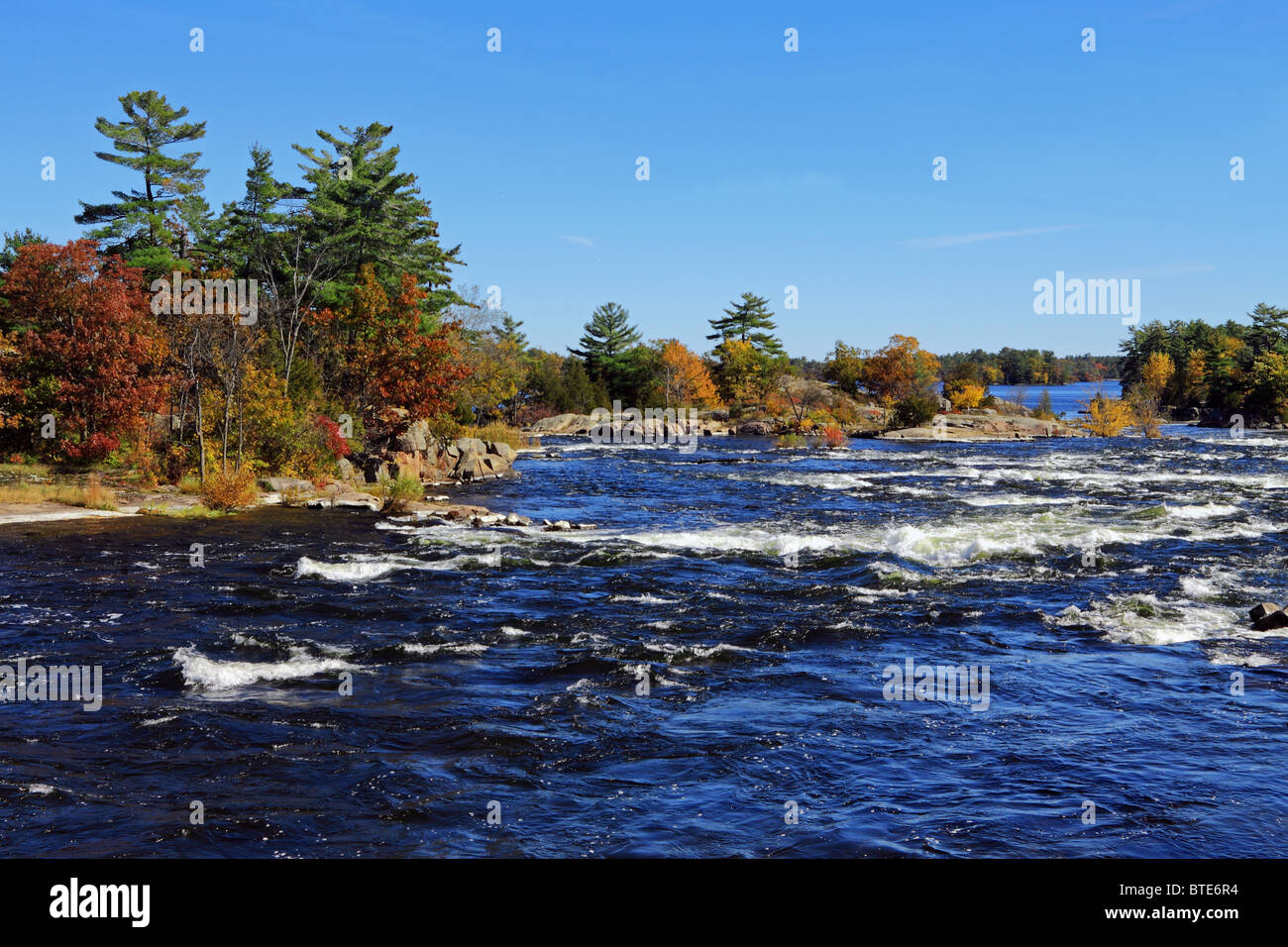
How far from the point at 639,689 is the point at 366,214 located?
130ft

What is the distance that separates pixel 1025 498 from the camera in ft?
109

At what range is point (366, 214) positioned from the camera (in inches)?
1829

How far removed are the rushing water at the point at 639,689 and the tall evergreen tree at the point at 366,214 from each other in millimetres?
23550

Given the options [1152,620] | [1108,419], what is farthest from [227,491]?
[1108,419]

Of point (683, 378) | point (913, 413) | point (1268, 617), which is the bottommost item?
point (1268, 617)

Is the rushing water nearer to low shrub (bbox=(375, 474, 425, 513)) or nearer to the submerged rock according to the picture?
the submerged rock

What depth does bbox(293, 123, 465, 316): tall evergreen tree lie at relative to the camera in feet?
148

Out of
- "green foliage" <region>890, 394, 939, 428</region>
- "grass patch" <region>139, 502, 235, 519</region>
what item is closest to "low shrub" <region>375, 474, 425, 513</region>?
"grass patch" <region>139, 502, 235, 519</region>

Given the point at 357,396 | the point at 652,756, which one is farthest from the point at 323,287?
the point at 652,756

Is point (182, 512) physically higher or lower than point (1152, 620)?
higher

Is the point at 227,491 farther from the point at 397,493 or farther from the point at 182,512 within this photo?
the point at 397,493
